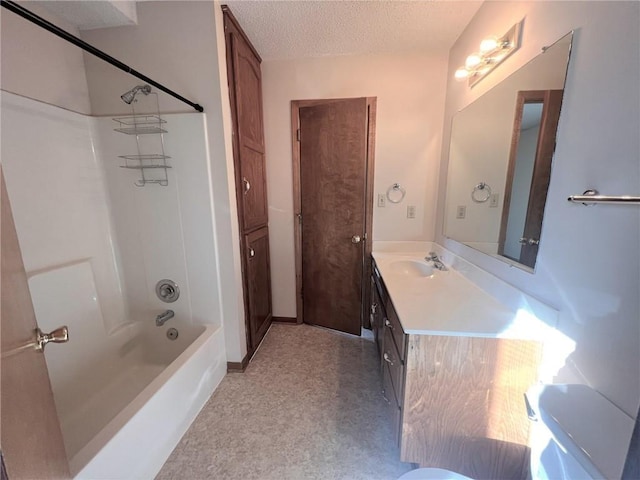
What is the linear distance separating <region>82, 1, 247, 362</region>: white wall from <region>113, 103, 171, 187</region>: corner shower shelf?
79 mm

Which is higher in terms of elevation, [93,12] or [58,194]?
[93,12]

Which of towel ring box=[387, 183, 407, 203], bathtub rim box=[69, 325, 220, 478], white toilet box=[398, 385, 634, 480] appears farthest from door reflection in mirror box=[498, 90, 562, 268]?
bathtub rim box=[69, 325, 220, 478]

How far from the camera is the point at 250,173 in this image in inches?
78.9

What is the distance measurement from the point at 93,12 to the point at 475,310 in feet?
8.84

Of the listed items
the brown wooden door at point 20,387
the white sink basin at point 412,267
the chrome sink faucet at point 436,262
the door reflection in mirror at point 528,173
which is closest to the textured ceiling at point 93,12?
the brown wooden door at point 20,387

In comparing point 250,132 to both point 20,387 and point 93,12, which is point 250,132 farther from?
point 20,387

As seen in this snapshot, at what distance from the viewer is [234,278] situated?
1.79 metres

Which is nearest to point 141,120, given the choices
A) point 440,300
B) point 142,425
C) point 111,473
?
point 142,425

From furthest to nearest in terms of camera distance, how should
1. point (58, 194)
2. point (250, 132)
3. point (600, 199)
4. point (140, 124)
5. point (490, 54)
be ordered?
point (250, 132), point (140, 124), point (58, 194), point (490, 54), point (600, 199)

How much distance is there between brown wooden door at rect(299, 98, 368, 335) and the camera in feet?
7.11

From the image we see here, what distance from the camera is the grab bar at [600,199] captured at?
0.66m

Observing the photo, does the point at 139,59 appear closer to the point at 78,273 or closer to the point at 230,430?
the point at 78,273

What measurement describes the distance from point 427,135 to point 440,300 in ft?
5.07

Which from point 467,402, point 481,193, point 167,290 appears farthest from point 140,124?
point 467,402
